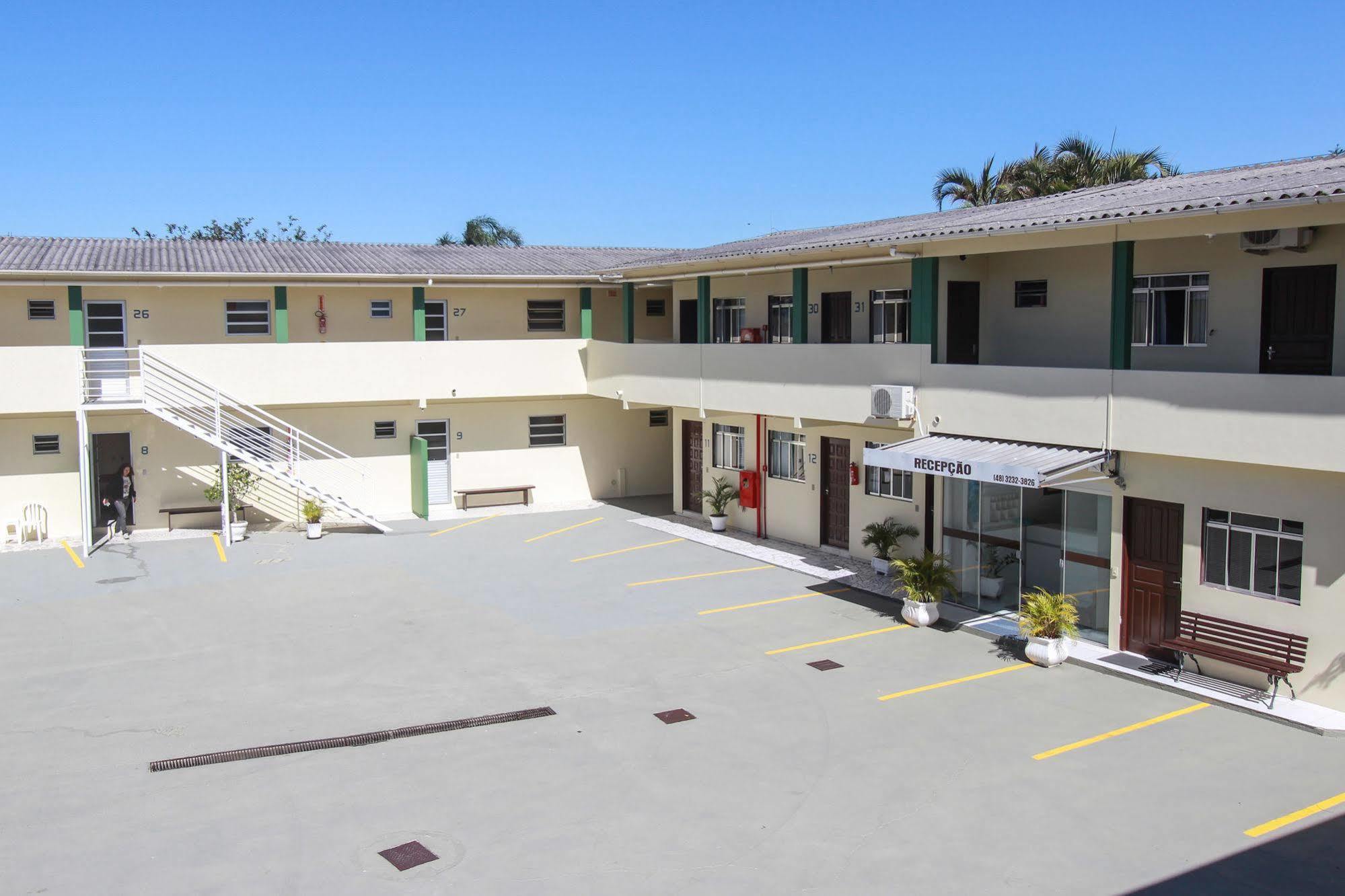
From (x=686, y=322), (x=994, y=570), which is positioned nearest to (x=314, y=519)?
(x=686, y=322)

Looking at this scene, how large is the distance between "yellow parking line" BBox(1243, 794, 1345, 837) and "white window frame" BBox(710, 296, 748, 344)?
15806 mm

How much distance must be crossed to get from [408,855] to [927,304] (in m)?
11.6

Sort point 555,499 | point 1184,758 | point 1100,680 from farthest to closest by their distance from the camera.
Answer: point 555,499 → point 1100,680 → point 1184,758

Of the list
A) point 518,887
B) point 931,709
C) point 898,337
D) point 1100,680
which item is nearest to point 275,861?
point 518,887

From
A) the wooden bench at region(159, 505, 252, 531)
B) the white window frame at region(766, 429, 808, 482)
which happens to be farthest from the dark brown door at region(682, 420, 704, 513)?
the wooden bench at region(159, 505, 252, 531)

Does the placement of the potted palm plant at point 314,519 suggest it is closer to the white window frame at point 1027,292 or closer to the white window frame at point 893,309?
the white window frame at point 893,309

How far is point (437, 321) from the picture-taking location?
89.2 feet

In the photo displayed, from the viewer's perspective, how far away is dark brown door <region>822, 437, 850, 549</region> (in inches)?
841

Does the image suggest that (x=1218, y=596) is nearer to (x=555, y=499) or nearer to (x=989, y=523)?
(x=989, y=523)

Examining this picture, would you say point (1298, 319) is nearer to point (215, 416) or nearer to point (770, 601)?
point (770, 601)

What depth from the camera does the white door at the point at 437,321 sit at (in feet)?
88.8

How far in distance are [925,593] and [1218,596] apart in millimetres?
4256

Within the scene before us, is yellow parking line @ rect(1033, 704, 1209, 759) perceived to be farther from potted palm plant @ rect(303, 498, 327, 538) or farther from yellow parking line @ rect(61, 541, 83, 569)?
yellow parking line @ rect(61, 541, 83, 569)

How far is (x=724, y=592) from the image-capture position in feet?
61.6
